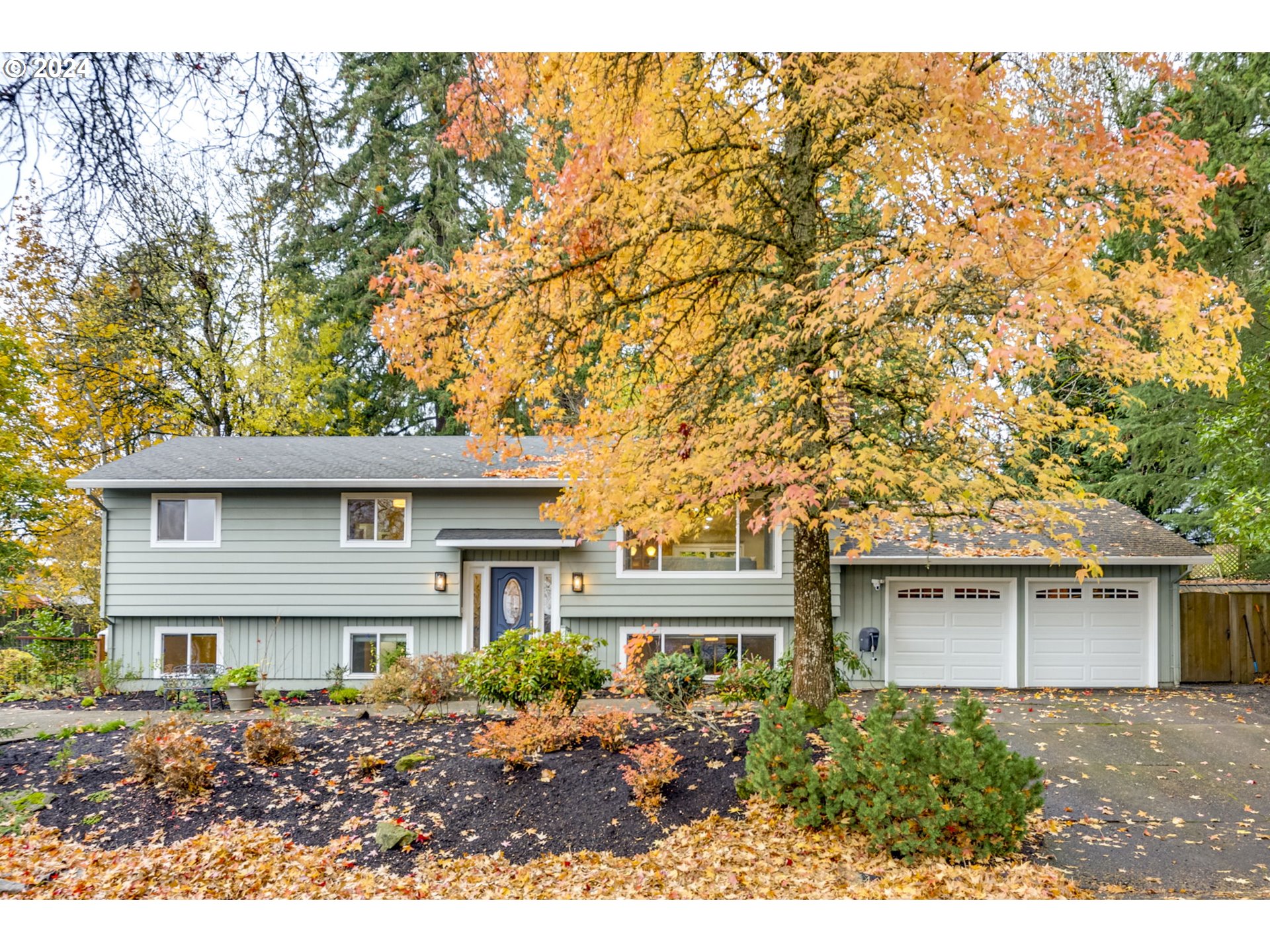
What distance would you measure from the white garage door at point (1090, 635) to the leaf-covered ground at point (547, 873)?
276 centimetres

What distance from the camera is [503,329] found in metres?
3.77

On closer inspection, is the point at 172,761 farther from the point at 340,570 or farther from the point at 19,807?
the point at 340,570

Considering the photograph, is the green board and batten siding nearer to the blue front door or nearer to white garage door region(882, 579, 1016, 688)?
the blue front door

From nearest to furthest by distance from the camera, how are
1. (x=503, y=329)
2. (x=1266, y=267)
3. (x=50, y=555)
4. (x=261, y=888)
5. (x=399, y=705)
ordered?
(x=261, y=888), (x=503, y=329), (x=1266, y=267), (x=50, y=555), (x=399, y=705)

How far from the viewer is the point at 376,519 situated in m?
6.96

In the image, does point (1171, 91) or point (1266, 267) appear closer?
point (1171, 91)

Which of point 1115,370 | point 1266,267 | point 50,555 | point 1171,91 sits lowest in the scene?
point 50,555

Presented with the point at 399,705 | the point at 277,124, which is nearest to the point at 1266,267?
the point at 277,124

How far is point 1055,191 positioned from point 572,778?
3.79 m

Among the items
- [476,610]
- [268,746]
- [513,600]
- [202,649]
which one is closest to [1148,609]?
[513,600]

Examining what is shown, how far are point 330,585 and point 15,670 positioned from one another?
7.61ft

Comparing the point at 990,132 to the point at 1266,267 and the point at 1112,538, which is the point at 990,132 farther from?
the point at 1112,538

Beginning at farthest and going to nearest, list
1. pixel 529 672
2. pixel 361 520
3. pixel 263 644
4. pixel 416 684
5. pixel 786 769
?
pixel 361 520 < pixel 263 644 < pixel 416 684 < pixel 529 672 < pixel 786 769

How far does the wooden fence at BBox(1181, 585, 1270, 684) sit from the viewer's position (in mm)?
5168
